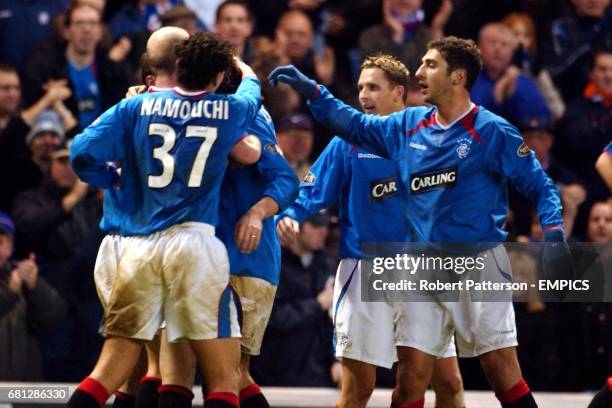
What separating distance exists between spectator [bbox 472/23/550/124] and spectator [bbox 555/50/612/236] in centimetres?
26

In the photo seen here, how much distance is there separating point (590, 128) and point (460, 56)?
479 cm

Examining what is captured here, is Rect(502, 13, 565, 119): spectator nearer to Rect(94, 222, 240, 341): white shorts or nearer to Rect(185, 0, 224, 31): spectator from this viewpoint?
Rect(185, 0, 224, 31): spectator

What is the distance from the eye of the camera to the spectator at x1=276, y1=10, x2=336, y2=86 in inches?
456

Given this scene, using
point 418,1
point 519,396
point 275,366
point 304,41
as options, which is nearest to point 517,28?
point 418,1

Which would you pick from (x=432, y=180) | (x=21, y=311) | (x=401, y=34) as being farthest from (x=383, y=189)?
(x=401, y=34)

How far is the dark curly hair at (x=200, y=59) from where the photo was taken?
6266 mm

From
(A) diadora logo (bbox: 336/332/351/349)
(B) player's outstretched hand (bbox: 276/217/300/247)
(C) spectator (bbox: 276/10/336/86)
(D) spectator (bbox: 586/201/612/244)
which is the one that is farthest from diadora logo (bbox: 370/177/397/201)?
(C) spectator (bbox: 276/10/336/86)

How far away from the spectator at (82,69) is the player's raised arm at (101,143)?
4676 mm

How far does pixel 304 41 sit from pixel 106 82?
1.77 m

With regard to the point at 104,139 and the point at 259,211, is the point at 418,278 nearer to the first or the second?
the point at 259,211

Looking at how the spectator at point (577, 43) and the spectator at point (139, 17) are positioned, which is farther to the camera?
the spectator at point (577, 43)

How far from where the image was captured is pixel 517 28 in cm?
1241

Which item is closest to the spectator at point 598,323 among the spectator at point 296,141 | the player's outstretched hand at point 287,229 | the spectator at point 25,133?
the spectator at point 296,141

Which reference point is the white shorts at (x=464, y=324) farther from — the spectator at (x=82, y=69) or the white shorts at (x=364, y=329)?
the spectator at (x=82, y=69)
